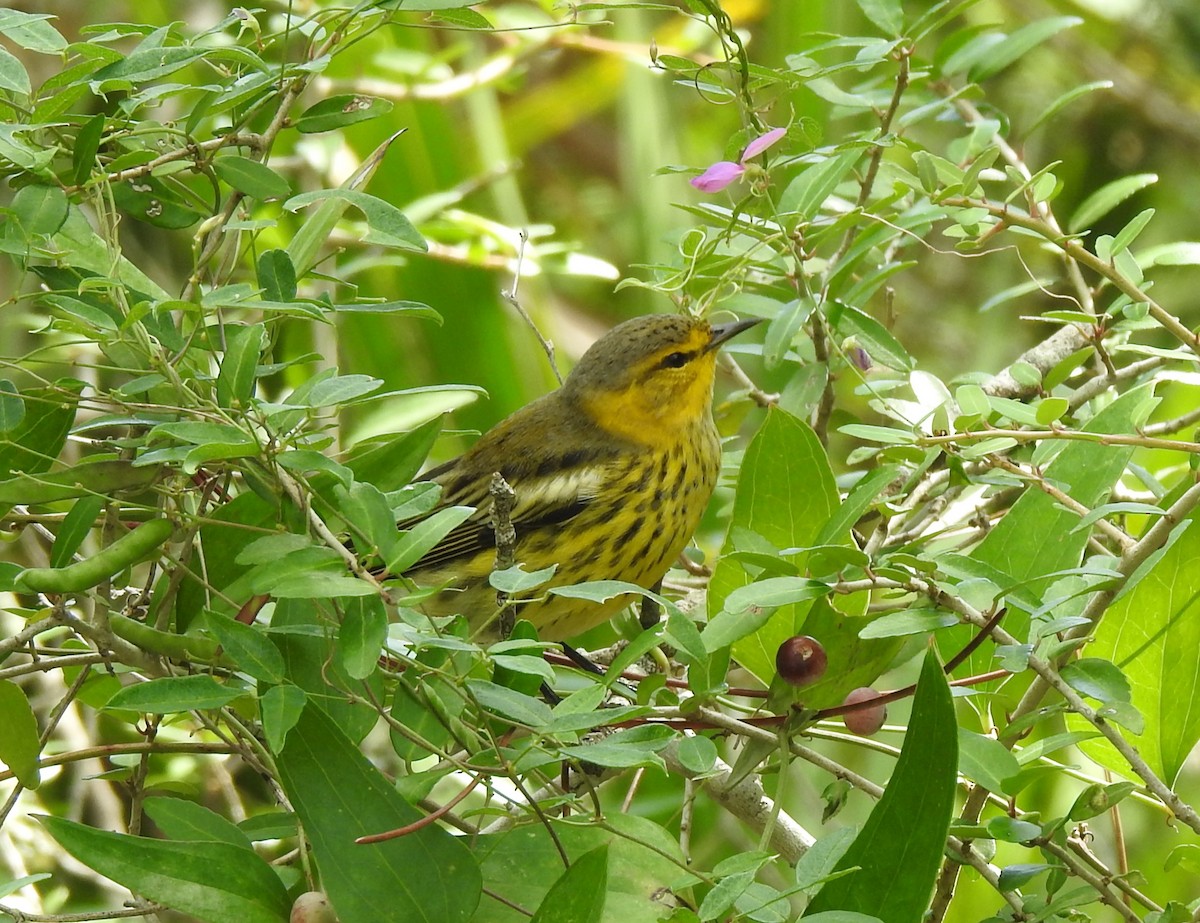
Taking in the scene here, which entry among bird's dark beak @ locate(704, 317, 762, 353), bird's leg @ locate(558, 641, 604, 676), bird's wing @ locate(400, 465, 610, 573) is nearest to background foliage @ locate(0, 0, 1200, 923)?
bird's leg @ locate(558, 641, 604, 676)

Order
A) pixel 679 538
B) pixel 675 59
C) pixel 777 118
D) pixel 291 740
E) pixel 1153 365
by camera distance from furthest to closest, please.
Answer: pixel 777 118 → pixel 679 538 → pixel 1153 365 → pixel 675 59 → pixel 291 740

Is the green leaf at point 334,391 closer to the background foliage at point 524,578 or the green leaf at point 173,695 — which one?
the background foliage at point 524,578

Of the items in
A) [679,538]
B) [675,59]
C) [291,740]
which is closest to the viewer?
[291,740]

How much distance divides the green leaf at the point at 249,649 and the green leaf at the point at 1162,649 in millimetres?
734

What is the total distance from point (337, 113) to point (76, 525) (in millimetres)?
434

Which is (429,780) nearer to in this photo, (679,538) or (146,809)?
(146,809)

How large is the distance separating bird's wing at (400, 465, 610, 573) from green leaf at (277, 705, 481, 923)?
111 cm

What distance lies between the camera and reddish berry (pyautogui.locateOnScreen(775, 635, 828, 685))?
123 centimetres

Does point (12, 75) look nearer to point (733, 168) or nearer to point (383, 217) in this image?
point (383, 217)

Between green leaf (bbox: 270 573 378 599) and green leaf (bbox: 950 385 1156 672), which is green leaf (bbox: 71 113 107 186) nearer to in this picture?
green leaf (bbox: 270 573 378 599)

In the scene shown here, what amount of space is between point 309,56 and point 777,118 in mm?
2209

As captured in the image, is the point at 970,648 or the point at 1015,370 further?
the point at 1015,370

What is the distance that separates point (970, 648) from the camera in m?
1.14

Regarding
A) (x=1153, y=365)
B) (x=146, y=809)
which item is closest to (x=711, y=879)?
(x=146, y=809)
